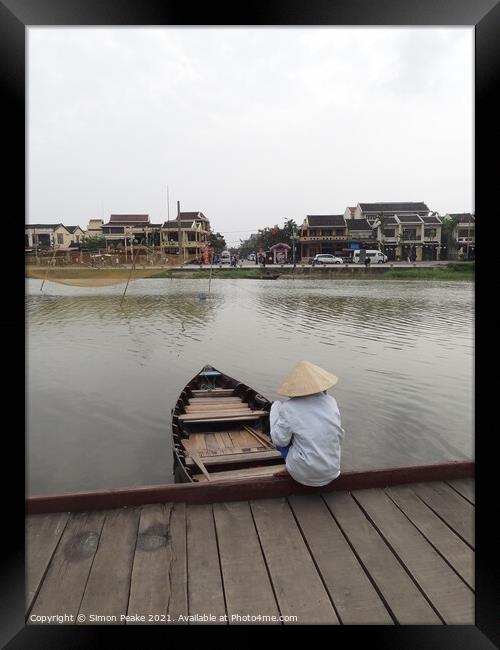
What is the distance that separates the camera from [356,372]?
7695 mm

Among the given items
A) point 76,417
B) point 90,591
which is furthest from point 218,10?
point 76,417

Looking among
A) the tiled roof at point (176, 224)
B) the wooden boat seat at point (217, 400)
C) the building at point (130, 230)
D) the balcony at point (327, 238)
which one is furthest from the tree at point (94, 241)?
the wooden boat seat at point (217, 400)

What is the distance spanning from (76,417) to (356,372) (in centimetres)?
411

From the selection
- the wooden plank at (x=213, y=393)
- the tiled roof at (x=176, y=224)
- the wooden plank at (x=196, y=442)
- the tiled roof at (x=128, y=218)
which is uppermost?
the tiled roof at (x=128, y=218)

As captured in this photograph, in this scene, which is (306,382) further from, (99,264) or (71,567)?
(99,264)

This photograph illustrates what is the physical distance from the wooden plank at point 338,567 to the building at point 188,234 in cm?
2444

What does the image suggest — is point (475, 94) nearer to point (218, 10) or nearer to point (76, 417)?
point (218, 10)

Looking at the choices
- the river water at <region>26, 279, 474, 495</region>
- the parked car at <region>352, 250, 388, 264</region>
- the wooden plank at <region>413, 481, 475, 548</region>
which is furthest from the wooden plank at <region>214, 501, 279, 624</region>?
the parked car at <region>352, 250, 388, 264</region>

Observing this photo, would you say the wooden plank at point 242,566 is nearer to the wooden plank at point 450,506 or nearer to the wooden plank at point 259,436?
the wooden plank at point 450,506

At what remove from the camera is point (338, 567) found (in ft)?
5.08

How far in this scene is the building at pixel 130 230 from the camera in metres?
27.1

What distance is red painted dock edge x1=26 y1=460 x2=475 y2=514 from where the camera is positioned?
184 cm

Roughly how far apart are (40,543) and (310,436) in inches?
39.5

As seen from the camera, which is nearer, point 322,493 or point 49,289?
point 322,493
